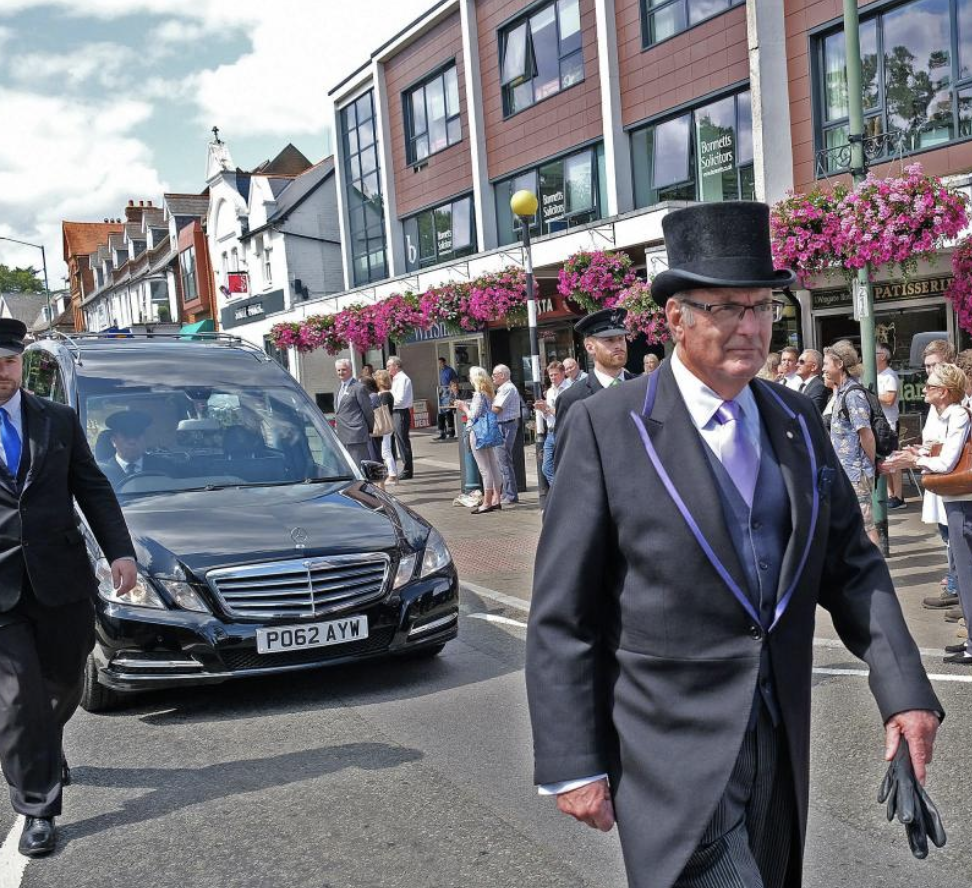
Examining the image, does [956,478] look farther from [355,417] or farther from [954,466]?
[355,417]

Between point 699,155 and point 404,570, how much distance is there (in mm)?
14783

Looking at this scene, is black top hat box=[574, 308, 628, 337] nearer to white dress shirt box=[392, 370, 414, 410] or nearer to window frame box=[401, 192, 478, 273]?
A: white dress shirt box=[392, 370, 414, 410]

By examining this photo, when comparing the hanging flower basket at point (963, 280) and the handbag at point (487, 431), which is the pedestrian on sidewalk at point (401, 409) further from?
the hanging flower basket at point (963, 280)

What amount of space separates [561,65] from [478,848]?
20517 millimetres

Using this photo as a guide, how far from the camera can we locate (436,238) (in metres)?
27.6

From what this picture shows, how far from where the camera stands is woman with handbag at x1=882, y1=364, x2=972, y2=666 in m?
6.10

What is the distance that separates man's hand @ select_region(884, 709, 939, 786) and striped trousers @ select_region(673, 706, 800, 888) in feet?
0.80

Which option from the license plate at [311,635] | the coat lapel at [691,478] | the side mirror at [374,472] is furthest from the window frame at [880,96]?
the coat lapel at [691,478]

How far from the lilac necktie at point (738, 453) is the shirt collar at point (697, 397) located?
0.8 inches

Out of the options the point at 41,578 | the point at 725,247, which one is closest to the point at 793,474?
the point at 725,247

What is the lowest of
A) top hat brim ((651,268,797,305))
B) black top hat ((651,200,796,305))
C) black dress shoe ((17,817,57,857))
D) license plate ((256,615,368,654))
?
black dress shoe ((17,817,57,857))

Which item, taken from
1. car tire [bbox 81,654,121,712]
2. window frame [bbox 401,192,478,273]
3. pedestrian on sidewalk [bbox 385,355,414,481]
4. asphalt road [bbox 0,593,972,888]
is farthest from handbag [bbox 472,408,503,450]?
window frame [bbox 401,192,478,273]

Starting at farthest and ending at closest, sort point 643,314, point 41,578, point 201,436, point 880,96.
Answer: point 880,96, point 643,314, point 201,436, point 41,578

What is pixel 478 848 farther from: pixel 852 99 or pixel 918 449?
pixel 852 99
